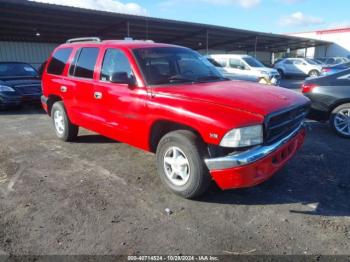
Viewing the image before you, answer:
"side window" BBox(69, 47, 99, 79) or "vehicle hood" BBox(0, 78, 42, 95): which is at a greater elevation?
"side window" BBox(69, 47, 99, 79)

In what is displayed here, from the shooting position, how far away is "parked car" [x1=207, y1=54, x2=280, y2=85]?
581 inches

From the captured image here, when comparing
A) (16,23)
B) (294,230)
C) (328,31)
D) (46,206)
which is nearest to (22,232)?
(46,206)

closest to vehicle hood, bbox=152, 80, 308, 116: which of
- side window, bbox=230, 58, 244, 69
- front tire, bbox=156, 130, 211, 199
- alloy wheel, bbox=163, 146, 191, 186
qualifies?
front tire, bbox=156, 130, 211, 199

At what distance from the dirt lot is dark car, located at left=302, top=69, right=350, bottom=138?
4.59 ft

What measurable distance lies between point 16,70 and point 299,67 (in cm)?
2237

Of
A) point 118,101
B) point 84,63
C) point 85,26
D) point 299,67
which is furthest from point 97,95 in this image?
point 299,67

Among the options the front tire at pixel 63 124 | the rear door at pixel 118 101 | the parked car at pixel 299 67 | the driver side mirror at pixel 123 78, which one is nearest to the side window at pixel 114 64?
the rear door at pixel 118 101

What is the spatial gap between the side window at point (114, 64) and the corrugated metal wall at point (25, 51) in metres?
21.1

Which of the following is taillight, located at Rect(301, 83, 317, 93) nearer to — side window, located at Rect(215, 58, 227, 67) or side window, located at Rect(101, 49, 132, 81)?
side window, located at Rect(101, 49, 132, 81)

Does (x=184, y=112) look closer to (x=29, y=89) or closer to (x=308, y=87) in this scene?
(x=308, y=87)

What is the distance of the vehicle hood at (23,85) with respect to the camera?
940 centimetres

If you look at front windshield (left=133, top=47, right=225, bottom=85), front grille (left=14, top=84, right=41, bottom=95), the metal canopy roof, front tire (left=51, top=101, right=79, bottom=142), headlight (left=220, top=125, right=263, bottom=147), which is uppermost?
the metal canopy roof

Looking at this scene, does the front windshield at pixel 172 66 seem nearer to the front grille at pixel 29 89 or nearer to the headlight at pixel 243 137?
the headlight at pixel 243 137

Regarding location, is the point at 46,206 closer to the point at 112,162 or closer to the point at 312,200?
the point at 112,162
